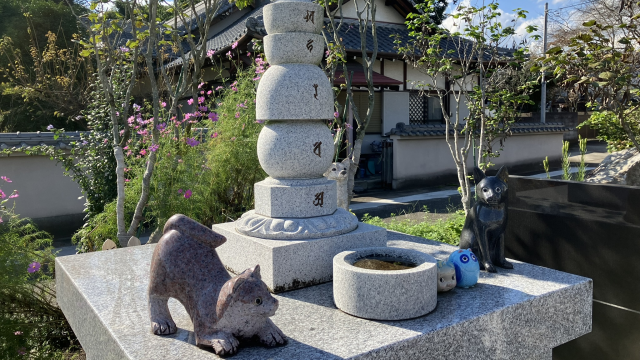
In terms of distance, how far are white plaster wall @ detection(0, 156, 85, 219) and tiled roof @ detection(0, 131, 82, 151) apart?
0.24 m

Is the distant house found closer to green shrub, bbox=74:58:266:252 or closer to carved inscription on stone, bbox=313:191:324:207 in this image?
green shrub, bbox=74:58:266:252

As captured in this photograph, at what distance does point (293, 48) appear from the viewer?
146 inches

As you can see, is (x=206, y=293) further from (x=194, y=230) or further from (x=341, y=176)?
(x=341, y=176)

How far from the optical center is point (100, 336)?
2.92 metres

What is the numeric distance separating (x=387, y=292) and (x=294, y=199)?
118cm

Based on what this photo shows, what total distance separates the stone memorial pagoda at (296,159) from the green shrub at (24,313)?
159 centimetres

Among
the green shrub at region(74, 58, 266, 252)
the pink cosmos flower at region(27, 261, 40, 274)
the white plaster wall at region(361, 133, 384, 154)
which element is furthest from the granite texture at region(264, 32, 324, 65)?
the white plaster wall at region(361, 133, 384, 154)

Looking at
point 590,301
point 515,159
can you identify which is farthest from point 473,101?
point 515,159

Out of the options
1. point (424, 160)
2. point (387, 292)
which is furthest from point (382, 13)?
point (387, 292)

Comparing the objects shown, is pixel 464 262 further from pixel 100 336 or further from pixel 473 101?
pixel 473 101

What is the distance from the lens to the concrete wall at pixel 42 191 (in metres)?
8.25

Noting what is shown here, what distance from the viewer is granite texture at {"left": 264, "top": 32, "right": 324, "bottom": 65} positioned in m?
3.70

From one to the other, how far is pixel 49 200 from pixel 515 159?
13785mm

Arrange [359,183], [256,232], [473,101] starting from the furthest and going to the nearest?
[359,183] < [473,101] < [256,232]
